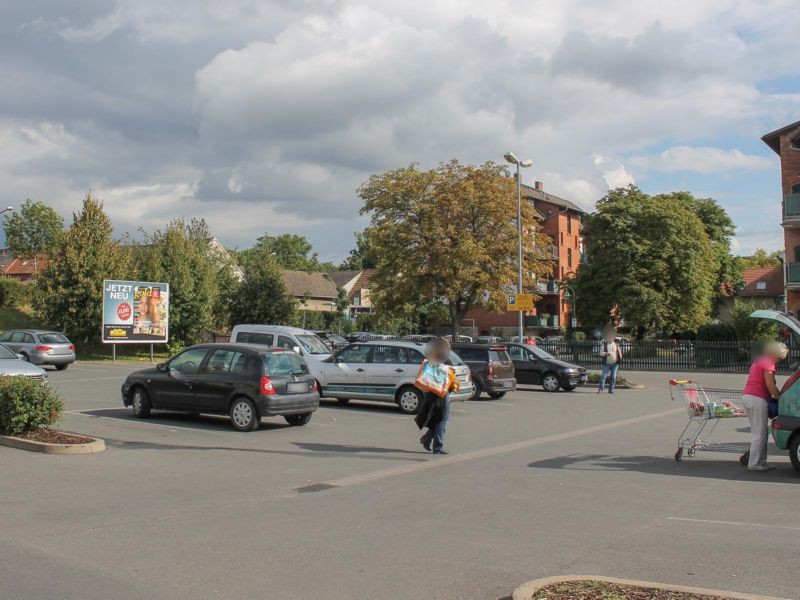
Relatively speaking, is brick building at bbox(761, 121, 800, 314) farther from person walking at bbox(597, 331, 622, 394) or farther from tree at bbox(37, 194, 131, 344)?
tree at bbox(37, 194, 131, 344)

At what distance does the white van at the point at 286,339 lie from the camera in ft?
69.0

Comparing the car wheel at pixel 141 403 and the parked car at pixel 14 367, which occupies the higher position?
the parked car at pixel 14 367

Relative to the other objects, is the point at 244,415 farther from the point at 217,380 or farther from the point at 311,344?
the point at 311,344

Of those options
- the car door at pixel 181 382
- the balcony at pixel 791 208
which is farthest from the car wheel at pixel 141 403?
the balcony at pixel 791 208

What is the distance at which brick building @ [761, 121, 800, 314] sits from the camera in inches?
1710

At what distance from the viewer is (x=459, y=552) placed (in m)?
6.37

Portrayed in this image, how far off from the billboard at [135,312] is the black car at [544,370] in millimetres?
20500

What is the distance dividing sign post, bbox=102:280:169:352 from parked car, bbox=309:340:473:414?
21.7 metres

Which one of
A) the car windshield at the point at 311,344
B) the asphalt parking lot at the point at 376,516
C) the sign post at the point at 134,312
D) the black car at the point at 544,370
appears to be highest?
the sign post at the point at 134,312

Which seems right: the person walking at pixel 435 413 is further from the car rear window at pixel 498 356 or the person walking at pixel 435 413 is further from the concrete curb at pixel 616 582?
the car rear window at pixel 498 356

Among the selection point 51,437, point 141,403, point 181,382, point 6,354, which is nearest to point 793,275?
point 181,382

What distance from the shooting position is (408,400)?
59.6ft

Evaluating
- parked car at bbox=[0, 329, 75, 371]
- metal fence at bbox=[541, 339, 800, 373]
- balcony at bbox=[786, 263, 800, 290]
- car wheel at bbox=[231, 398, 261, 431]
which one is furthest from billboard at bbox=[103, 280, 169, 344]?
balcony at bbox=[786, 263, 800, 290]

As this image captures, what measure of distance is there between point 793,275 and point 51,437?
41111 mm
